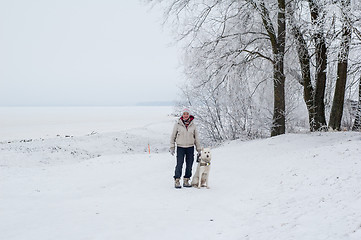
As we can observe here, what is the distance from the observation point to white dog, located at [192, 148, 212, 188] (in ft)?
22.3

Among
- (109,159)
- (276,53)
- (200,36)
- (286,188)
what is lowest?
(109,159)

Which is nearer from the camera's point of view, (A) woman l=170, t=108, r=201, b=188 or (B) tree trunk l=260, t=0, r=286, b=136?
(A) woman l=170, t=108, r=201, b=188

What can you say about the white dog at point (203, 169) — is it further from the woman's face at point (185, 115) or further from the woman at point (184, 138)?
the woman's face at point (185, 115)

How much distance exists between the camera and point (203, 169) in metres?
6.90

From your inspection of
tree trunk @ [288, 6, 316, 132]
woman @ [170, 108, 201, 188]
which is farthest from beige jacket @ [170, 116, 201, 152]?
tree trunk @ [288, 6, 316, 132]

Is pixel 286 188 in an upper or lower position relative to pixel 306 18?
lower

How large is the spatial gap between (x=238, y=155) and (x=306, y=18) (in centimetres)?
658

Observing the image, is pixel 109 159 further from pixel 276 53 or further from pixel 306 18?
pixel 306 18

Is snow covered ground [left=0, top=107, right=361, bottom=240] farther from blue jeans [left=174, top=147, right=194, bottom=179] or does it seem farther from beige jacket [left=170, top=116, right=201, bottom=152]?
beige jacket [left=170, top=116, right=201, bottom=152]

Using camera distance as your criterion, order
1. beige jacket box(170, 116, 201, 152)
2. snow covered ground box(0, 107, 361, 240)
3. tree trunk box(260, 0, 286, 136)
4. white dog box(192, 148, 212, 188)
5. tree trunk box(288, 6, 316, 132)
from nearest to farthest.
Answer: snow covered ground box(0, 107, 361, 240) < white dog box(192, 148, 212, 188) < beige jacket box(170, 116, 201, 152) < tree trunk box(288, 6, 316, 132) < tree trunk box(260, 0, 286, 136)

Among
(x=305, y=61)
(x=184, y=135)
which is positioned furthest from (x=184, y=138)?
(x=305, y=61)

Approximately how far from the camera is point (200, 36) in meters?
13.7

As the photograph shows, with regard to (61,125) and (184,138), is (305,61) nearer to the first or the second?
(184,138)

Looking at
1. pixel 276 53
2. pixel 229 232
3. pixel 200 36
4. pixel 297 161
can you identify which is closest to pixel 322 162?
pixel 297 161
